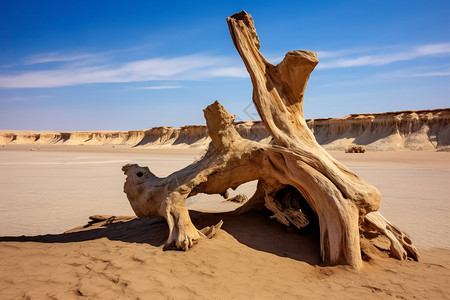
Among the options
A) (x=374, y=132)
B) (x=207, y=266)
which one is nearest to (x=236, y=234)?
(x=207, y=266)

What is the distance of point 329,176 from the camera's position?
4.71 m

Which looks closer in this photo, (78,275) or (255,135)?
(78,275)

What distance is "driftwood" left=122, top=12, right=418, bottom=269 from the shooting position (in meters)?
4.51

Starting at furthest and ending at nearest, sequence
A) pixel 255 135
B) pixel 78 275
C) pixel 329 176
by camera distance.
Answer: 1. pixel 255 135
2. pixel 329 176
3. pixel 78 275

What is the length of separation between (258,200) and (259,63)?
263cm

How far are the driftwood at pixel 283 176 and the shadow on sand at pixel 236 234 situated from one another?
0.83ft

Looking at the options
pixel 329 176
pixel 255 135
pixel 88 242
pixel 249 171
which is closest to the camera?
pixel 329 176

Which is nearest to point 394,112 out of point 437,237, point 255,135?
point 255,135

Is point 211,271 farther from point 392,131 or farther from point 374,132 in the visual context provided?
point 374,132

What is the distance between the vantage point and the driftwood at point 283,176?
14.8ft

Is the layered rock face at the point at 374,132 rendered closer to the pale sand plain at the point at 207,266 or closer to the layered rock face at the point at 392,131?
the layered rock face at the point at 392,131

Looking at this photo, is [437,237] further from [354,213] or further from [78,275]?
[78,275]

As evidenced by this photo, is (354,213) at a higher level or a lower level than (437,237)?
higher

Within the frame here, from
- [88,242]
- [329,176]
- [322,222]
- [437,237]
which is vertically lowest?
[437,237]
